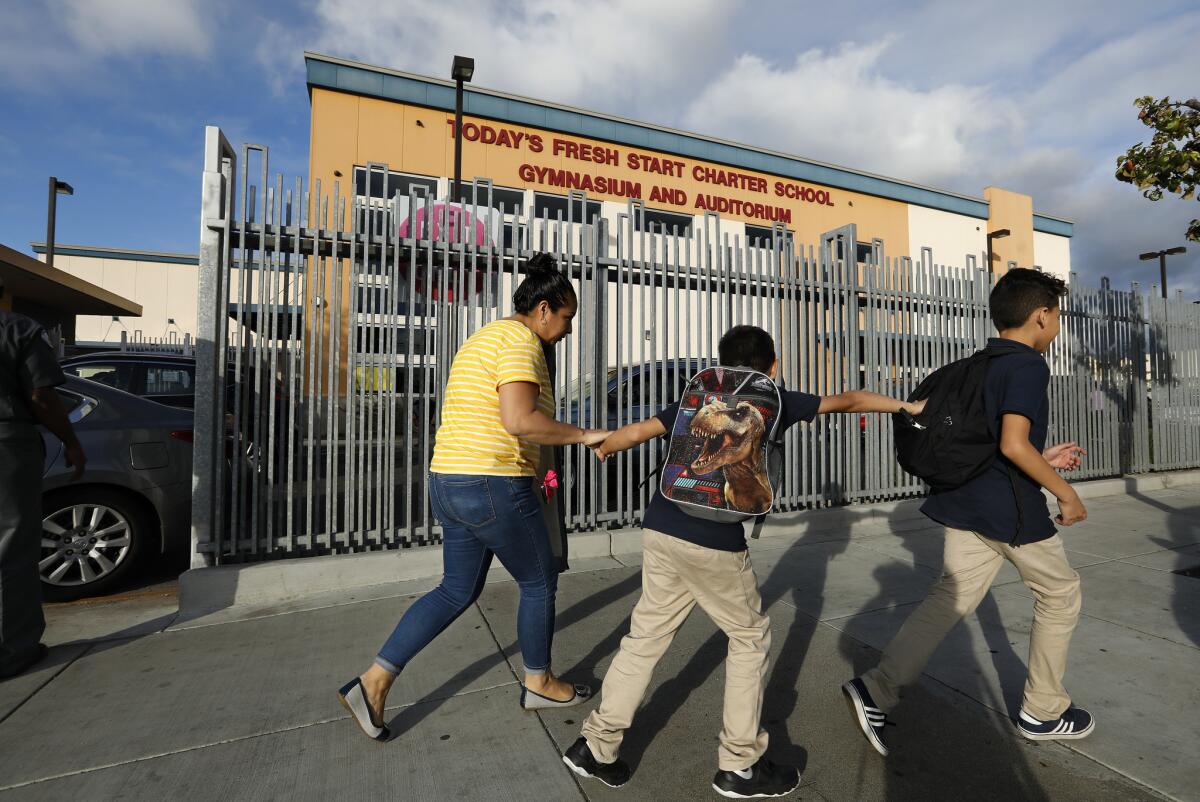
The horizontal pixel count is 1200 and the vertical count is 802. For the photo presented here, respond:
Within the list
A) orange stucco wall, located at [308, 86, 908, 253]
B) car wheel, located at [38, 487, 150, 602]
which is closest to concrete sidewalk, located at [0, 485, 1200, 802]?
car wheel, located at [38, 487, 150, 602]

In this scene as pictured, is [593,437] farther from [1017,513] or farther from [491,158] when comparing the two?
[491,158]

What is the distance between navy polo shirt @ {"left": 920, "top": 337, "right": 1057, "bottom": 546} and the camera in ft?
7.74

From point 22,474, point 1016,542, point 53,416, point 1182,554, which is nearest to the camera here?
point 1016,542

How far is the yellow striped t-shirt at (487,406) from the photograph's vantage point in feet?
8.09

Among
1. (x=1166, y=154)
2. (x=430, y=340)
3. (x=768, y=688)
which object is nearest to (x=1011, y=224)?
(x=1166, y=154)

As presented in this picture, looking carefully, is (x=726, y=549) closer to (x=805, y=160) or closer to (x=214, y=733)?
(x=214, y=733)

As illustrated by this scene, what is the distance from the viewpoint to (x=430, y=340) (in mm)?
4906

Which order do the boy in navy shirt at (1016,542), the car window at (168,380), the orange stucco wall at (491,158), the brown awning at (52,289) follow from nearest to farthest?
the boy in navy shirt at (1016,542)
the car window at (168,380)
the brown awning at (52,289)
the orange stucco wall at (491,158)

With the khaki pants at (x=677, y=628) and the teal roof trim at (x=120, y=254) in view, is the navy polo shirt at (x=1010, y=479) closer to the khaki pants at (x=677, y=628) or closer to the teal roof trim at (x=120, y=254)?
the khaki pants at (x=677, y=628)

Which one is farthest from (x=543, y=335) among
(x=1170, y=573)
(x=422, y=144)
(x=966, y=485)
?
(x=422, y=144)

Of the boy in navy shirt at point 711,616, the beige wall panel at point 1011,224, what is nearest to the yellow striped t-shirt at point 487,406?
the boy in navy shirt at point 711,616

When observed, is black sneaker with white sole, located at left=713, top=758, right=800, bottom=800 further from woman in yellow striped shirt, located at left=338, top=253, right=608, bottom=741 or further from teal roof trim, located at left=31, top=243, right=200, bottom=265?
teal roof trim, located at left=31, top=243, right=200, bottom=265

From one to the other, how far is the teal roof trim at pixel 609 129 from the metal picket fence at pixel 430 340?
448 inches

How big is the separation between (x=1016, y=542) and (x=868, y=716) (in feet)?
2.83
